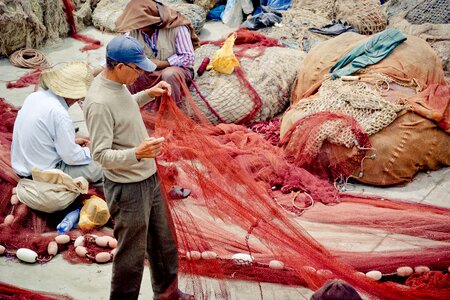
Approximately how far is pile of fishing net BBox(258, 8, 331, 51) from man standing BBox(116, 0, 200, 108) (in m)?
2.18

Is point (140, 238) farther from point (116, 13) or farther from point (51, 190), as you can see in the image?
point (116, 13)

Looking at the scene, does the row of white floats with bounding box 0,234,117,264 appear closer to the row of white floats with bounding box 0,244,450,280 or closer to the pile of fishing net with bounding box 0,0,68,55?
the row of white floats with bounding box 0,244,450,280

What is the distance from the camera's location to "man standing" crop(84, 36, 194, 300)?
3494 millimetres

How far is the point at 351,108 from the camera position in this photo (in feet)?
19.9

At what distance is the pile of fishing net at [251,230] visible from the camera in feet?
13.9

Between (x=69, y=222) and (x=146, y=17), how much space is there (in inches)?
101

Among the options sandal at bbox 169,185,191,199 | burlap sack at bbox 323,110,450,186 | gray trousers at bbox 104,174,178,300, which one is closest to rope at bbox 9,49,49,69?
sandal at bbox 169,185,191,199

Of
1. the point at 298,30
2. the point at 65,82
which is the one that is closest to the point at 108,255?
the point at 65,82

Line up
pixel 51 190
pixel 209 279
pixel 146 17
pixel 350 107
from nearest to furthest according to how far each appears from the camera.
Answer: pixel 209 279 → pixel 51 190 → pixel 350 107 → pixel 146 17

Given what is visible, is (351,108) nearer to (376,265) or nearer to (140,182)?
(376,265)

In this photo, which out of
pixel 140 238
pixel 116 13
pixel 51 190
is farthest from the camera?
pixel 116 13

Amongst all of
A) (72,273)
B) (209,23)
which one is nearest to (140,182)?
(72,273)

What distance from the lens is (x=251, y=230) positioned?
4.48 metres

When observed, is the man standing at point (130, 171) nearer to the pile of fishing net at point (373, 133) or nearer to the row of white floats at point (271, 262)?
the row of white floats at point (271, 262)
